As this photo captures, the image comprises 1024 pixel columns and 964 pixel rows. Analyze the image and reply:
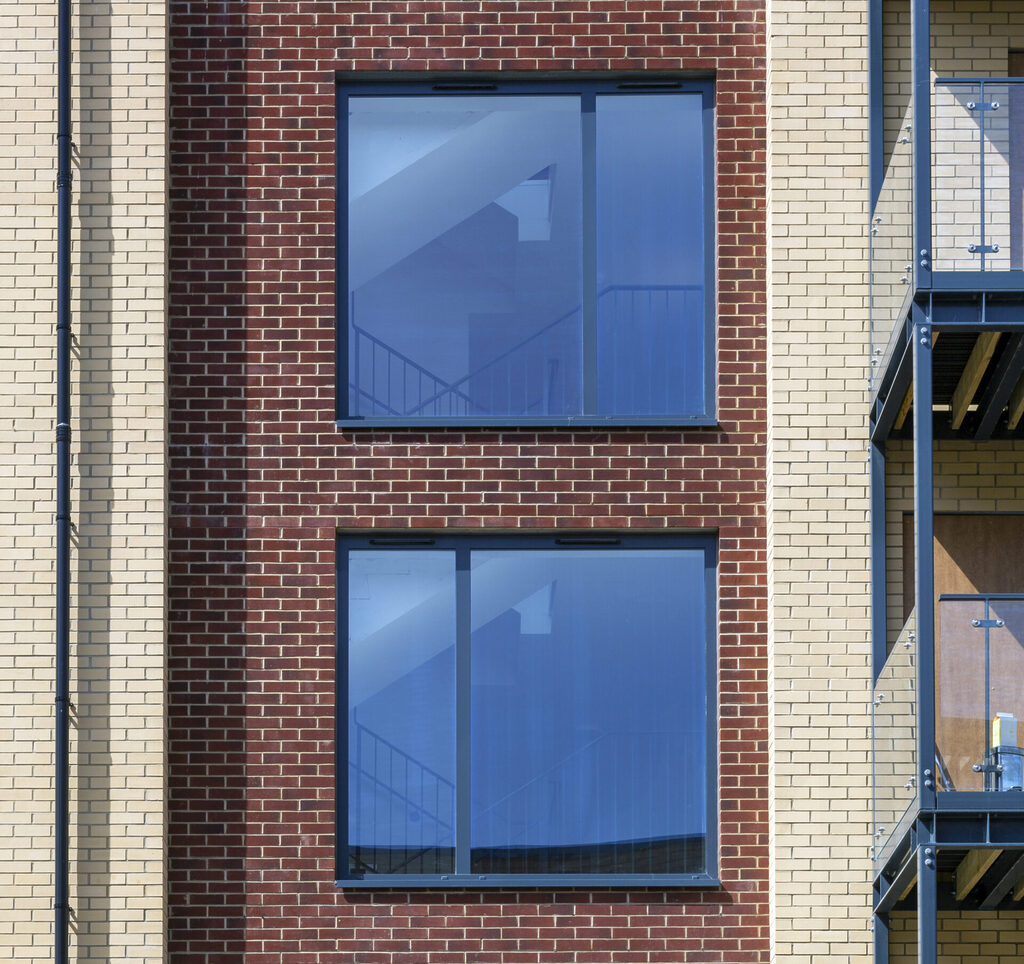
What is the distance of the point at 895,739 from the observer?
44.5ft

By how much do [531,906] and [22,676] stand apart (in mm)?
3905

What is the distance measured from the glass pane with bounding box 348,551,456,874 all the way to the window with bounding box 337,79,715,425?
118 cm

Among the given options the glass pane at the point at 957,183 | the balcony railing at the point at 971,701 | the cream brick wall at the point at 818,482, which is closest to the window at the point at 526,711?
the cream brick wall at the point at 818,482

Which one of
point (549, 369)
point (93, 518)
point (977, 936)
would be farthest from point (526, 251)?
point (977, 936)

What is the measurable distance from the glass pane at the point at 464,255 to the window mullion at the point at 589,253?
0.21 feet

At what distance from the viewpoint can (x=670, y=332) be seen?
15188 mm

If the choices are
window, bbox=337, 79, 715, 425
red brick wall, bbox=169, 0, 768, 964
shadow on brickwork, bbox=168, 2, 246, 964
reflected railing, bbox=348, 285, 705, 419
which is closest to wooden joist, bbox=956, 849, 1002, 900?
red brick wall, bbox=169, 0, 768, 964

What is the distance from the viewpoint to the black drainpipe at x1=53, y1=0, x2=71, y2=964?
14.0 m

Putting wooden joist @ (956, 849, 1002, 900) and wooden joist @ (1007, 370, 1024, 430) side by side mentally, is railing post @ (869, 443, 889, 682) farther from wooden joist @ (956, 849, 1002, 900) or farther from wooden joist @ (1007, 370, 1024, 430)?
wooden joist @ (956, 849, 1002, 900)

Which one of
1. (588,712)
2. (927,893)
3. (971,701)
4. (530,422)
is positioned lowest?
(927,893)

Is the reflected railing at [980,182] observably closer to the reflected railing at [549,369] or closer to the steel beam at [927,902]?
the reflected railing at [549,369]

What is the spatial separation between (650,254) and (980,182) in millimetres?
2620

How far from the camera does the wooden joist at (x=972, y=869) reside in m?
13.3

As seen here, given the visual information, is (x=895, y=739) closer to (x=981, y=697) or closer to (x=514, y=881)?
(x=981, y=697)
